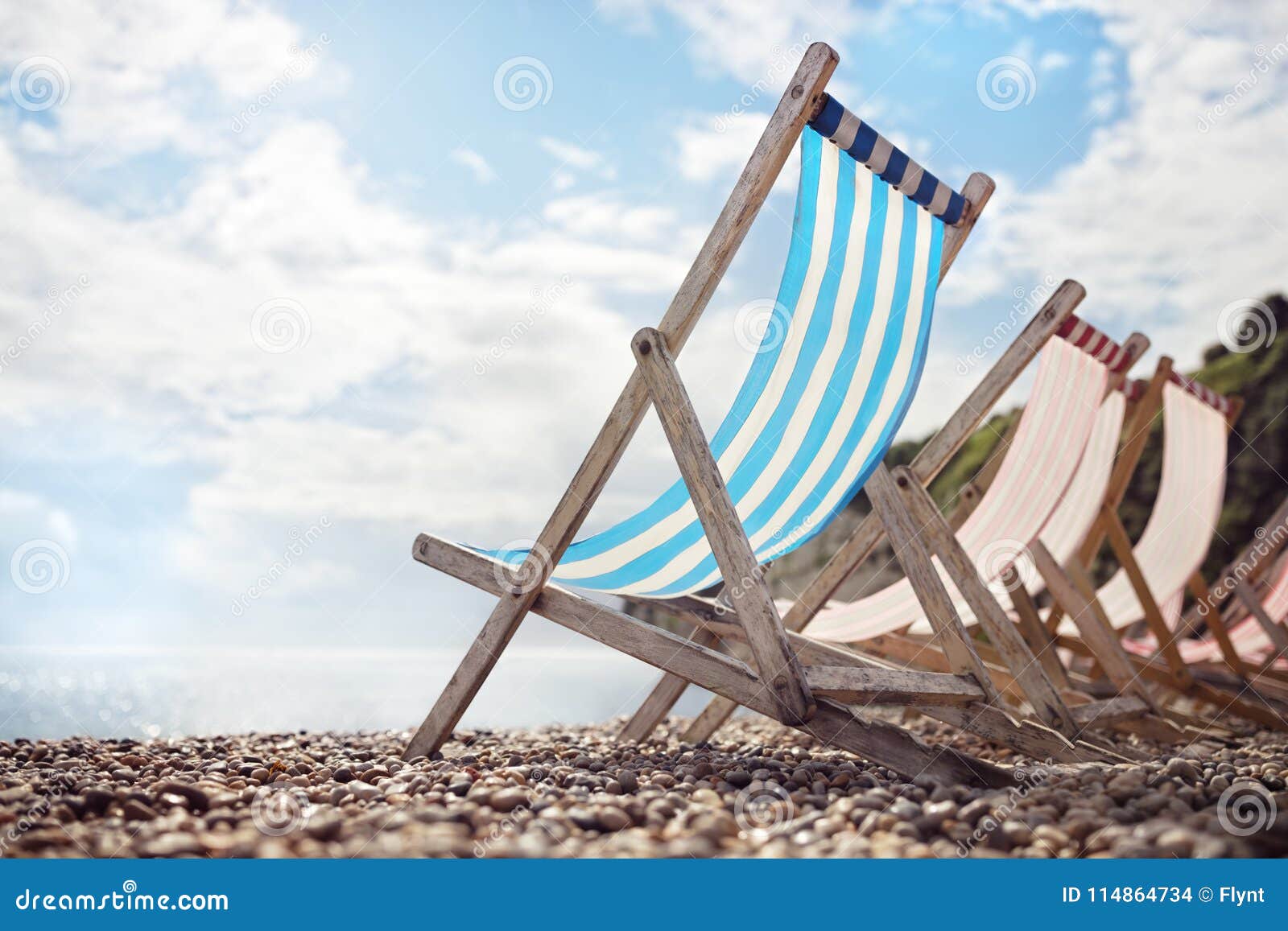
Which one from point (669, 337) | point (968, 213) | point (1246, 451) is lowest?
point (669, 337)

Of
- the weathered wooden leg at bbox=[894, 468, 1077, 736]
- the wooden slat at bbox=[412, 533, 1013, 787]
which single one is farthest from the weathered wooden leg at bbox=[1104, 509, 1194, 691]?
the wooden slat at bbox=[412, 533, 1013, 787]

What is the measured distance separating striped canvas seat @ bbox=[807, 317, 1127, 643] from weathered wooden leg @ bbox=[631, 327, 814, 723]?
5.70 feet

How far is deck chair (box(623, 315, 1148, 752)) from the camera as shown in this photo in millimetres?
3334

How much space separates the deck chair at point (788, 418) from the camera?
252 centimetres

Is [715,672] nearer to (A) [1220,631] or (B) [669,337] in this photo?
(B) [669,337]

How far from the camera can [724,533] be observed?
7.73 ft

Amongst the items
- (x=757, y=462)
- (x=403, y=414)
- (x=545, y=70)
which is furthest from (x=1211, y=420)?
(x=403, y=414)

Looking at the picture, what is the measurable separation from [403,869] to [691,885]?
49 cm

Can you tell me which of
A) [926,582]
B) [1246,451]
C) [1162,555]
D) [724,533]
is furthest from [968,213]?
[1246,451]

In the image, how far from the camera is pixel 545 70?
5340 mm

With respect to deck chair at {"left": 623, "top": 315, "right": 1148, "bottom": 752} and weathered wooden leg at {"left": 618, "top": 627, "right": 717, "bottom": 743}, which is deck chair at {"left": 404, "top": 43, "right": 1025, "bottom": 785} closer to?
deck chair at {"left": 623, "top": 315, "right": 1148, "bottom": 752}

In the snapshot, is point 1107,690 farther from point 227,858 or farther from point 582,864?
point 227,858

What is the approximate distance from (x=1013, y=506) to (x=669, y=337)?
255 cm

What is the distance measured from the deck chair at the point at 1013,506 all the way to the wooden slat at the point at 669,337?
103cm
